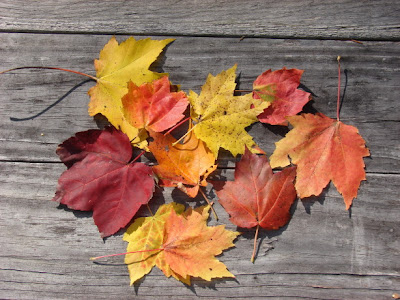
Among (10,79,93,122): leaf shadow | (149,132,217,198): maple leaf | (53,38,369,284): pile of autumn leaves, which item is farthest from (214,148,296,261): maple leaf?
(10,79,93,122): leaf shadow

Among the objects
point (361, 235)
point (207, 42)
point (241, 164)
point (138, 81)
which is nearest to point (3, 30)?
point (138, 81)

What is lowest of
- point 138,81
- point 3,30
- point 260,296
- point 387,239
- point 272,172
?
point 260,296

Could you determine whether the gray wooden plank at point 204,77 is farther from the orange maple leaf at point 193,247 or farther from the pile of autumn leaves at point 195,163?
the orange maple leaf at point 193,247

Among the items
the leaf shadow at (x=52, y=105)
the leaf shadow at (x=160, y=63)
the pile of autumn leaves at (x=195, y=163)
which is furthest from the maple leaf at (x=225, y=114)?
the leaf shadow at (x=52, y=105)

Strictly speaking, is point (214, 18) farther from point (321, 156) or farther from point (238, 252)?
point (238, 252)

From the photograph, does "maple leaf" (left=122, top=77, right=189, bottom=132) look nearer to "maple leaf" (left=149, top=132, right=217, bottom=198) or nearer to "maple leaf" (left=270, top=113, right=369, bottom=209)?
"maple leaf" (left=149, top=132, right=217, bottom=198)

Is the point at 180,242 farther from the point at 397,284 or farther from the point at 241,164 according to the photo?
the point at 397,284

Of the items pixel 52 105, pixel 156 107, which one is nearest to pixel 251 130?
pixel 156 107
